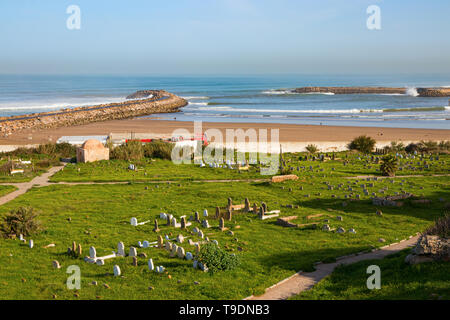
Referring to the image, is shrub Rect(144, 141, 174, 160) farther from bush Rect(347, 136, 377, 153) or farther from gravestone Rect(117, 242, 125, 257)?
gravestone Rect(117, 242, 125, 257)

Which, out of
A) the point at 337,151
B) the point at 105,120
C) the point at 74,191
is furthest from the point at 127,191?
the point at 105,120

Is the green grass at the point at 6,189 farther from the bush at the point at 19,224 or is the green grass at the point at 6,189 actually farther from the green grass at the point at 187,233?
the bush at the point at 19,224

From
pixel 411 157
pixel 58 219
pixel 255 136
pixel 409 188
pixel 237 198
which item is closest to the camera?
pixel 58 219

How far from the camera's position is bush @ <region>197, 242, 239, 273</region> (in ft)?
44.7

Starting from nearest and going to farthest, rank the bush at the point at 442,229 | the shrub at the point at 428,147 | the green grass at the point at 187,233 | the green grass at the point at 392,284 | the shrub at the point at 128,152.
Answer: the green grass at the point at 392,284
the green grass at the point at 187,233
the bush at the point at 442,229
the shrub at the point at 128,152
the shrub at the point at 428,147

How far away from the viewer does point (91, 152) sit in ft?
115

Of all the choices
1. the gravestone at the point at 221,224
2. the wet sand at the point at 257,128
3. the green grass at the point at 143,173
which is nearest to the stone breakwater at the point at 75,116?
the wet sand at the point at 257,128

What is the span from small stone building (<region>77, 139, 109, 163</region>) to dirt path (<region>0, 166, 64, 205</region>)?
2.01m

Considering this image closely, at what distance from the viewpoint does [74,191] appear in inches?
1048

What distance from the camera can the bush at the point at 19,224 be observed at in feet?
58.1

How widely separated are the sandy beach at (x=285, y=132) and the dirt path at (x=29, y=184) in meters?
18.9

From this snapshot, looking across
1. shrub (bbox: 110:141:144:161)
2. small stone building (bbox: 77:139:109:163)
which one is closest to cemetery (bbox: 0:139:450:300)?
small stone building (bbox: 77:139:109:163)

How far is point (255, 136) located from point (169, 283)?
141ft
